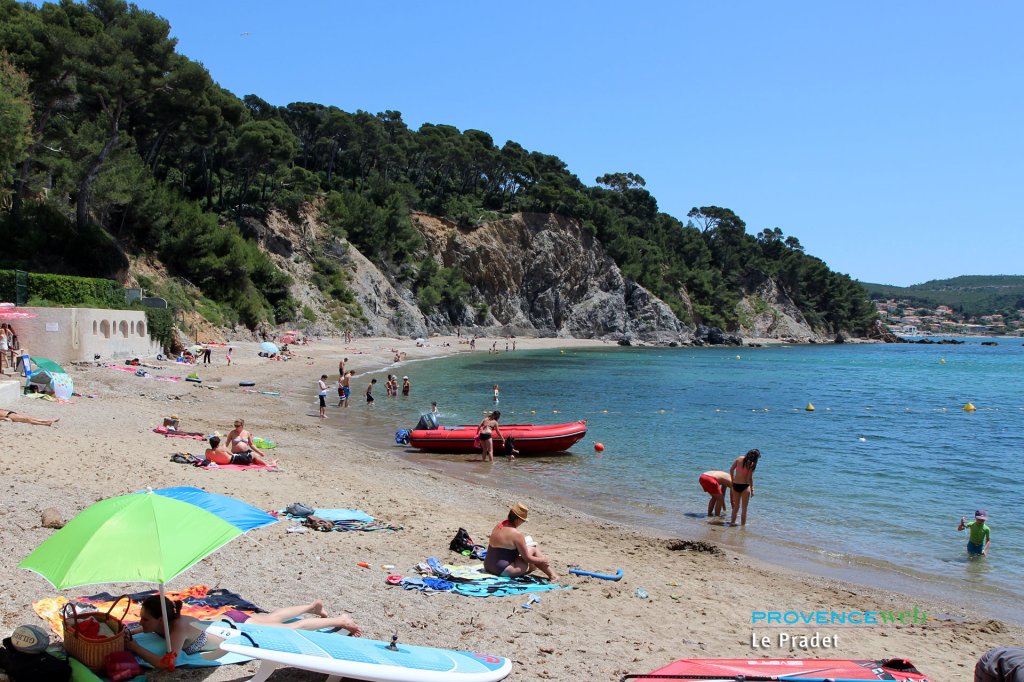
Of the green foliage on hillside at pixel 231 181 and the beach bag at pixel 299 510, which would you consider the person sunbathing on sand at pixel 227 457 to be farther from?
the green foliage on hillside at pixel 231 181

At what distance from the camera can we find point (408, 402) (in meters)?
26.7

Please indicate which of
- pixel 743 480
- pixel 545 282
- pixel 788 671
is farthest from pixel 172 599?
pixel 545 282

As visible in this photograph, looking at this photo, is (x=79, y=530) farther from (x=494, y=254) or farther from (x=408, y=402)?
(x=494, y=254)

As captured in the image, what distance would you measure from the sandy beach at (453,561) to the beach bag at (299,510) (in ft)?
1.75

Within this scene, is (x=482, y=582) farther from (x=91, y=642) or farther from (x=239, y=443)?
(x=239, y=443)

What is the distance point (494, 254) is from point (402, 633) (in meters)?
71.2

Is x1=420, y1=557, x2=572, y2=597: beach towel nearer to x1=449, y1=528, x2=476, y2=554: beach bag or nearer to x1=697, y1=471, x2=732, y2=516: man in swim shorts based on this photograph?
x1=449, y1=528, x2=476, y2=554: beach bag

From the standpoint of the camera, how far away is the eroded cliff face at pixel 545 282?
244ft

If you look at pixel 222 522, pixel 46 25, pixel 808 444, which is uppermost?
pixel 46 25

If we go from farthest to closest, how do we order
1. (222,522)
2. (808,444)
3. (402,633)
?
1. (808,444)
2. (402,633)
3. (222,522)

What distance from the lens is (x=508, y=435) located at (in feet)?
57.4

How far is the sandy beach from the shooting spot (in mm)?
5977

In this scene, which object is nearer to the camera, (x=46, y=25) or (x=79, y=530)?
(x=79, y=530)

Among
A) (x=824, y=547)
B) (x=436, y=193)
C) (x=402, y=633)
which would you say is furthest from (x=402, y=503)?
(x=436, y=193)
